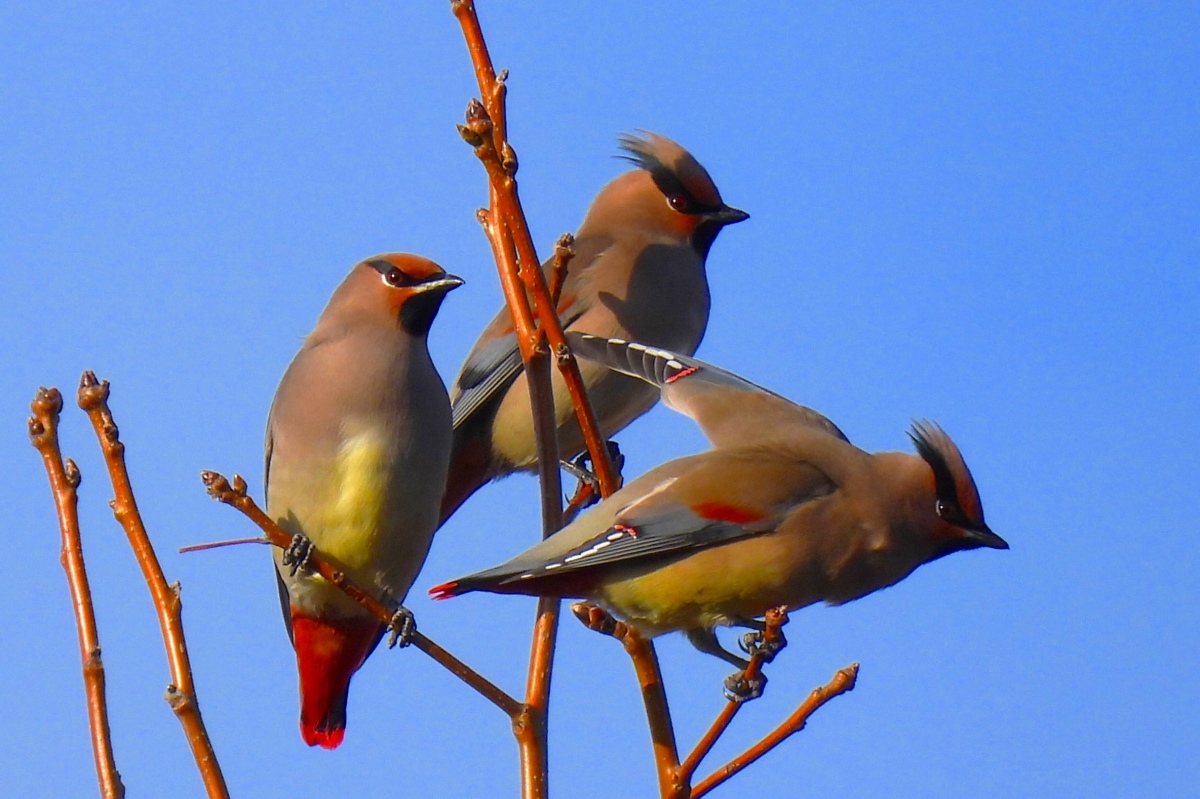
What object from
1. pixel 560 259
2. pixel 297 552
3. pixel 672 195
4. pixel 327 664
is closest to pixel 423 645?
pixel 560 259

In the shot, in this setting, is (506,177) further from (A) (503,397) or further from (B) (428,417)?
(A) (503,397)

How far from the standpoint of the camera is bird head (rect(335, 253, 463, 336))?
3.96 meters

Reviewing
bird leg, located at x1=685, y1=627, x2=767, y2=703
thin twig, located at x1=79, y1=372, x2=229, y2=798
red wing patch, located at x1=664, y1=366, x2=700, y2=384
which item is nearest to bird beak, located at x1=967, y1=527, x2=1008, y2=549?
bird leg, located at x1=685, y1=627, x2=767, y2=703

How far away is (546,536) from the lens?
287 cm

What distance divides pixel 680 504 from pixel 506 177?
757 mm

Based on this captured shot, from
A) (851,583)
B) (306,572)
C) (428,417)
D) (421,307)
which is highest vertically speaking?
(421,307)

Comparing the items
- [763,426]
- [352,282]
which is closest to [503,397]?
[352,282]

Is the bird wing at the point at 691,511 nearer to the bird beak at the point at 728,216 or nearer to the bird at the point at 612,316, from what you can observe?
the bird at the point at 612,316

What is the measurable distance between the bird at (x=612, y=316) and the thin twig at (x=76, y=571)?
8.81 ft

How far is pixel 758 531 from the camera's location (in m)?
3.02

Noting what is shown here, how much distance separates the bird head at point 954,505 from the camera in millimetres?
3225

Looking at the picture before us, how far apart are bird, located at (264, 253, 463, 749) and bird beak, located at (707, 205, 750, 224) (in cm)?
172

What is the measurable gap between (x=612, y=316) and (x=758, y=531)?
2.12 metres

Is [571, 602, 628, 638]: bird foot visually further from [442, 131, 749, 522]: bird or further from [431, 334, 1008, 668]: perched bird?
[442, 131, 749, 522]: bird
